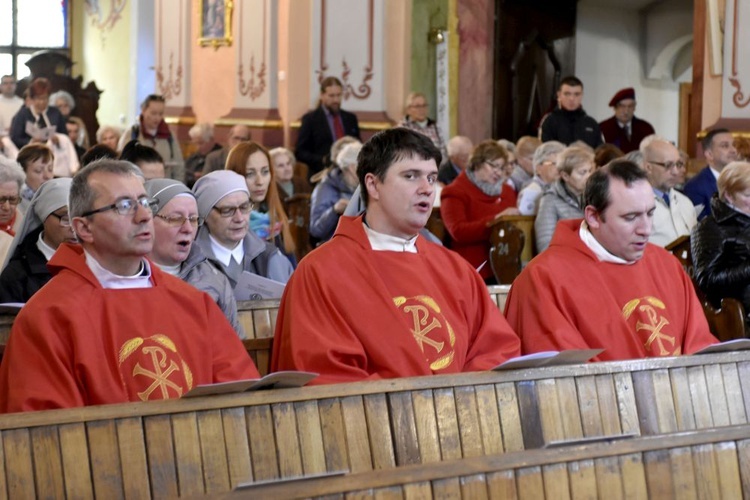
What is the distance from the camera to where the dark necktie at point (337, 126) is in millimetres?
11758

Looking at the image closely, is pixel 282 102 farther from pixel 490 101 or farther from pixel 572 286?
pixel 572 286

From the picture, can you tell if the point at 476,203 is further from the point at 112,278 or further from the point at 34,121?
the point at 34,121

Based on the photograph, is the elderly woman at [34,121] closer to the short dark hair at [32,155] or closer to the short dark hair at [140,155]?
the short dark hair at [32,155]

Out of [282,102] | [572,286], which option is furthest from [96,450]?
[282,102]

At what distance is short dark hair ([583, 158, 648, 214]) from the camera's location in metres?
Result: 4.50

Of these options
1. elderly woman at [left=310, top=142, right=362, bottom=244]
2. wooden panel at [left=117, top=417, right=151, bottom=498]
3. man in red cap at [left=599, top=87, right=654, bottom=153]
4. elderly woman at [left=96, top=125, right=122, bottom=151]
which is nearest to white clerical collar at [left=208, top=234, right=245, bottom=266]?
wooden panel at [left=117, top=417, right=151, bottom=498]

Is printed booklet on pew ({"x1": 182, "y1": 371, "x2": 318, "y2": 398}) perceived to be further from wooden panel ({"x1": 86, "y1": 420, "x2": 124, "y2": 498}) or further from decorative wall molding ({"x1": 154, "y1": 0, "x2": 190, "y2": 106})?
decorative wall molding ({"x1": 154, "y1": 0, "x2": 190, "y2": 106})

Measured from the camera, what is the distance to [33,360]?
3330mm

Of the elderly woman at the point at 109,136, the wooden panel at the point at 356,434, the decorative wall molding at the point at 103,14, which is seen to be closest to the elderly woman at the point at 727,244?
the wooden panel at the point at 356,434

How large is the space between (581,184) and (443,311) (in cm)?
328

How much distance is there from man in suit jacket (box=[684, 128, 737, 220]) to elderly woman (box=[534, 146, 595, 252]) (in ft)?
4.36

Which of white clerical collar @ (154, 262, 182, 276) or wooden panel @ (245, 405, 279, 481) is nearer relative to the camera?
wooden panel @ (245, 405, 279, 481)

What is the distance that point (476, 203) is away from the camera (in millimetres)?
8070

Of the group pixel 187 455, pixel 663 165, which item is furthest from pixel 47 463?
pixel 663 165
